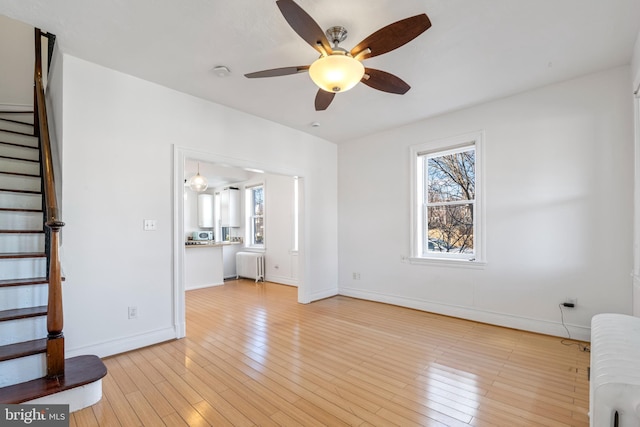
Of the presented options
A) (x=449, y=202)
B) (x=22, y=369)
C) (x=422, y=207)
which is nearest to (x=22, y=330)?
(x=22, y=369)

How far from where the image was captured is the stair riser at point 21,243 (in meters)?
2.62

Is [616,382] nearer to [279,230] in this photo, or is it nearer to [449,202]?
[449,202]

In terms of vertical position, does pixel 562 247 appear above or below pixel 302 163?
below

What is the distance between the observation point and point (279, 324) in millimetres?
3957

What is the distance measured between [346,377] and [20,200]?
3.54 m

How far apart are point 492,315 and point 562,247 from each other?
45.9 inches

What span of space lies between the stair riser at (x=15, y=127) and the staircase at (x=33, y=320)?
1480 millimetres

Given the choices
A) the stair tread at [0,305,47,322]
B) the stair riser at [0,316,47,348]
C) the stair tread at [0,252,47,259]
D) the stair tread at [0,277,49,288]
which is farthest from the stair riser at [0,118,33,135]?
the stair riser at [0,316,47,348]

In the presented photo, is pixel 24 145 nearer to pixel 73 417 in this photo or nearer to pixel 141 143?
pixel 141 143

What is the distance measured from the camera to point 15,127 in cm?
407

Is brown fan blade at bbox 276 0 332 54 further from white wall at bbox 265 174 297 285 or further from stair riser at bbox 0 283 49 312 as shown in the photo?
white wall at bbox 265 174 297 285

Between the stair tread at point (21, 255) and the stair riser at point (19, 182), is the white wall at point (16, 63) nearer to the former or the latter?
the stair riser at point (19, 182)

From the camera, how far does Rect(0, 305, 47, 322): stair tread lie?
216cm

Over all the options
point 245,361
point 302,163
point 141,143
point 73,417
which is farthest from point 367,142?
point 73,417
